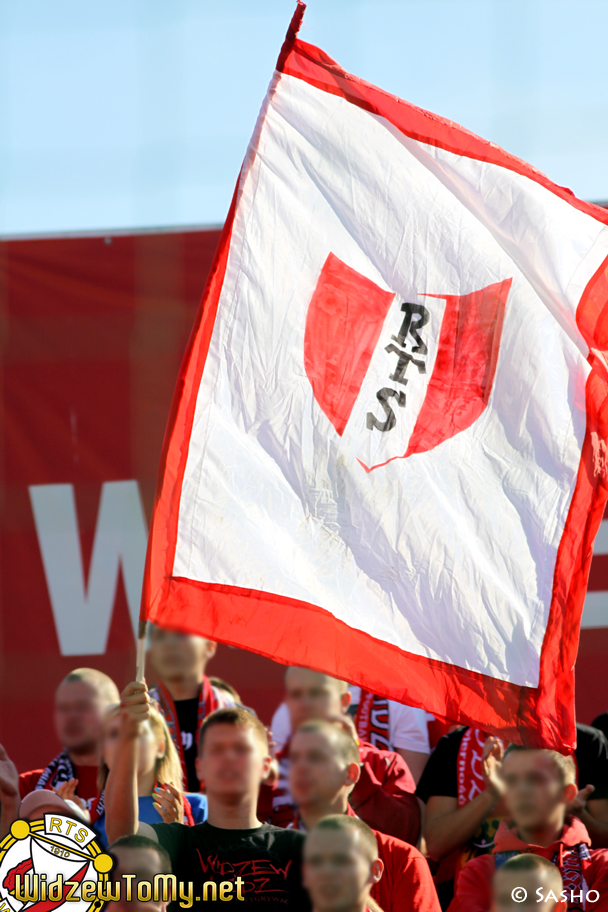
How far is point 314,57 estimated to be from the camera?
331cm

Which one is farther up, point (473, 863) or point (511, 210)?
point (511, 210)

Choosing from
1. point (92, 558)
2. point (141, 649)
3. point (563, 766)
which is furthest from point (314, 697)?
point (92, 558)

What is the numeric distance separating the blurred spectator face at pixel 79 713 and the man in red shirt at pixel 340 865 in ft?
4.61

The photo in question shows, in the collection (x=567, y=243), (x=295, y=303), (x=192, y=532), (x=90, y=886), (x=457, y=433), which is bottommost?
(x=90, y=886)

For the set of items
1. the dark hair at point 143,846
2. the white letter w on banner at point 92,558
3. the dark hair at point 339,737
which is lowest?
the dark hair at point 143,846

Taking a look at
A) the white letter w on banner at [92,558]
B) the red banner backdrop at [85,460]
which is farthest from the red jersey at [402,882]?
the white letter w on banner at [92,558]

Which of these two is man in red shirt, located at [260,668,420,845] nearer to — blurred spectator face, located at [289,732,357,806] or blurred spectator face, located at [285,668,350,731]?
blurred spectator face, located at [285,668,350,731]

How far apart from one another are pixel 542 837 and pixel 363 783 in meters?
0.74

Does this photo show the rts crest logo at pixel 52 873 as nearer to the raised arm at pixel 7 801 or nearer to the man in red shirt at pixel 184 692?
the raised arm at pixel 7 801

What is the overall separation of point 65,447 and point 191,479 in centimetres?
331

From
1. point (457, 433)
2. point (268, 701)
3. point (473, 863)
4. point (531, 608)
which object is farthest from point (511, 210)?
point (268, 701)

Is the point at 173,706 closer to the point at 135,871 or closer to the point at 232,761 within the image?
the point at 232,761

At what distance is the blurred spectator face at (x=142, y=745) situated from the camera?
12.2 ft

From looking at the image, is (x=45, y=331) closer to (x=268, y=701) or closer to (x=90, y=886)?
(x=268, y=701)
